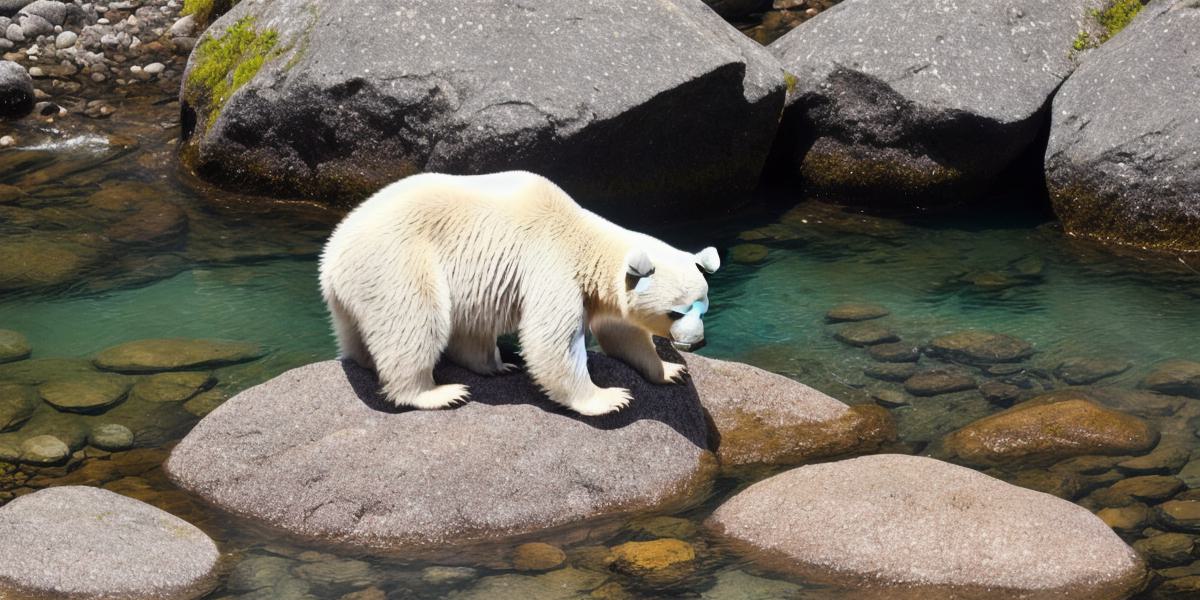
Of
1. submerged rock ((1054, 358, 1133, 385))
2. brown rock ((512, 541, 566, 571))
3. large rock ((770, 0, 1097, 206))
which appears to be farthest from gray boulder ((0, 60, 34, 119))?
submerged rock ((1054, 358, 1133, 385))

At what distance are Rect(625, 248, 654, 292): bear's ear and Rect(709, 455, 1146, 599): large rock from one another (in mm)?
1213

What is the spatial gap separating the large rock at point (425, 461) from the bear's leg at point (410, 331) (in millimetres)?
149

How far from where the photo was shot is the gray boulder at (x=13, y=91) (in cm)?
1358

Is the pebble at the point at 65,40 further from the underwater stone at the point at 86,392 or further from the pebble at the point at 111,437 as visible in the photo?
the pebble at the point at 111,437

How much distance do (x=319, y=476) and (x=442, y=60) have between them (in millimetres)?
4557

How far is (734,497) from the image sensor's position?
697 cm

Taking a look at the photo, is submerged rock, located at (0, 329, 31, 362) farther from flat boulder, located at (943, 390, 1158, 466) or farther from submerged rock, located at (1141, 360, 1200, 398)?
submerged rock, located at (1141, 360, 1200, 398)

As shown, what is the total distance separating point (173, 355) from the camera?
8.85 metres

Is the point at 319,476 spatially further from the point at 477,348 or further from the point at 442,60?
the point at 442,60

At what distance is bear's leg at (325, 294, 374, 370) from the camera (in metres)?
7.27

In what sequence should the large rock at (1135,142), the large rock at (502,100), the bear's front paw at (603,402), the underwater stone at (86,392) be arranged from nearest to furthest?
the bear's front paw at (603,402) < the underwater stone at (86,392) < the large rock at (502,100) < the large rock at (1135,142)

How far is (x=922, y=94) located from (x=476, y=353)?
5499 mm

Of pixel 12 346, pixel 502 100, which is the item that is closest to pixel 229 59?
pixel 502 100

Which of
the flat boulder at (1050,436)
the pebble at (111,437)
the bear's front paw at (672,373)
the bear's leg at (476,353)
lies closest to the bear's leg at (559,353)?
the bear's leg at (476,353)
